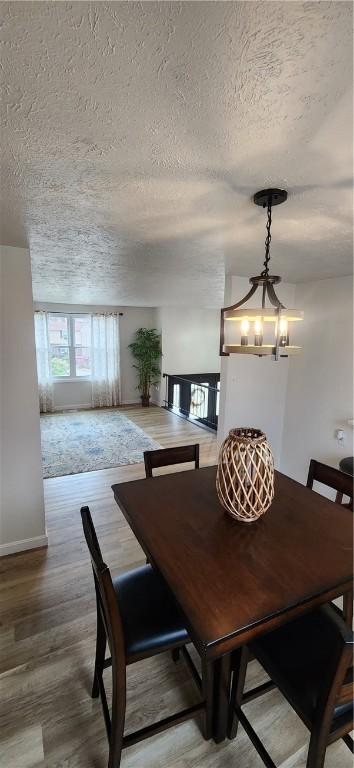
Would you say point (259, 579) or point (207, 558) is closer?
point (259, 579)

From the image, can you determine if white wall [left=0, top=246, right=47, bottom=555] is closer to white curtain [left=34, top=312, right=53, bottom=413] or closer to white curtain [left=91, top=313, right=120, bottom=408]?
white curtain [left=34, top=312, right=53, bottom=413]

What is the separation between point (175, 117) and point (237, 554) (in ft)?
4.77

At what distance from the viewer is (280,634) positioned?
1.25 meters

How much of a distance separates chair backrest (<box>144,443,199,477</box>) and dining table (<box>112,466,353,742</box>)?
314mm

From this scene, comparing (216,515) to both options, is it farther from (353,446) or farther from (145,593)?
(353,446)

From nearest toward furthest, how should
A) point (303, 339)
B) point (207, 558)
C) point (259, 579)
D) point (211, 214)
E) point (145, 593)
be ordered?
1. point (259, 579)
2. point (207, 558)
3. point (145, 593)
4. point (211, 214)
5. point (303, 339)

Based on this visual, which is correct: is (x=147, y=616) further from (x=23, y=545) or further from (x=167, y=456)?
(x=23, y=545)

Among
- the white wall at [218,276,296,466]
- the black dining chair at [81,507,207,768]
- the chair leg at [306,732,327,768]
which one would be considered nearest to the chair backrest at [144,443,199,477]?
the black dining chair at [81,507,207,768]

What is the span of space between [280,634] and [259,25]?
5.85 ft

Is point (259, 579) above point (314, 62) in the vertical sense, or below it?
below

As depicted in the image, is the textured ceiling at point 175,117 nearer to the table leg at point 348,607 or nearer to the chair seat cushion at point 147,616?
the chair seat cushion at point 147,616

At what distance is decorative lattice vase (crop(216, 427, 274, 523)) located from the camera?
141 centimetres

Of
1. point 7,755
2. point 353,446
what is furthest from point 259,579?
point 353,446

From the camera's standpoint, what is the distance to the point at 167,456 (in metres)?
2.19
